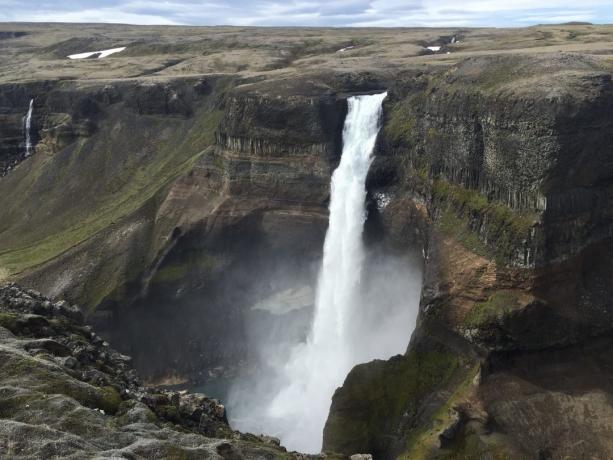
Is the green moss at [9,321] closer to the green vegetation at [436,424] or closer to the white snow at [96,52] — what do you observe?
the green vegetation at [436,424]

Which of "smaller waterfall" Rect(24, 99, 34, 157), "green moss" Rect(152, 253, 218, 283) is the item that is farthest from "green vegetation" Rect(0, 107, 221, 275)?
"green moss" Rect(152, 253, 218, 283)

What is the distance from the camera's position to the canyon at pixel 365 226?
37344 mm

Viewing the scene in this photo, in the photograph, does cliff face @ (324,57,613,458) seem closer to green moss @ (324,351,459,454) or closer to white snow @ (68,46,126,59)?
green moss @ (324,351,459,454)

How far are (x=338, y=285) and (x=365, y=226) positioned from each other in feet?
19.0

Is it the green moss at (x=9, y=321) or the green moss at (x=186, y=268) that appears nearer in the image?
the green moss at (x=9, y=321)

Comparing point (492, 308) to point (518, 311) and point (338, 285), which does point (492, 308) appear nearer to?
point (518, 311)

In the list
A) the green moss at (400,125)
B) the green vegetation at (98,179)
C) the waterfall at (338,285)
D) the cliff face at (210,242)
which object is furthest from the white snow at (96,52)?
the green moss at (400,125)

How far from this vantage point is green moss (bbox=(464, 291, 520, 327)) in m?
38.0

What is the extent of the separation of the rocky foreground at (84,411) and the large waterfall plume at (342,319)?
66.0 feet

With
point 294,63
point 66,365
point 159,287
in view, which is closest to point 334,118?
point 159,287

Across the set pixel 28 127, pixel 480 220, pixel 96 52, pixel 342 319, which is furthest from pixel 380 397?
pixel 96 52

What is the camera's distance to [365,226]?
57.5 meters

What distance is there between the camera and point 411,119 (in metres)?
56.5

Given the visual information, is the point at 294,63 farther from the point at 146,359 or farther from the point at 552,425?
the point at 552,425
